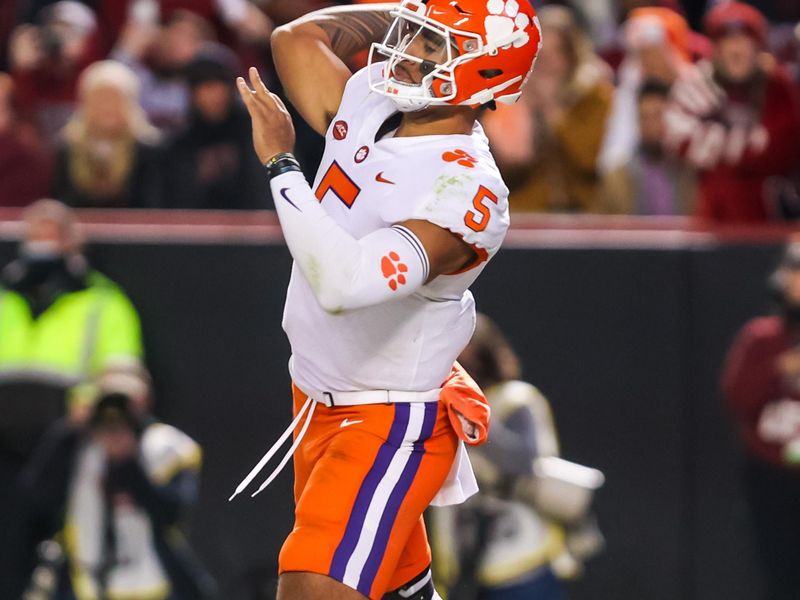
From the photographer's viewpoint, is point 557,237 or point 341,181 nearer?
point 341,181

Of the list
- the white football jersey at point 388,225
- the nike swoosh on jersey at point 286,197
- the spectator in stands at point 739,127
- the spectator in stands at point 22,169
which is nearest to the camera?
the nike swoosh on jersey at point 286,197

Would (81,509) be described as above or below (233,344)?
below

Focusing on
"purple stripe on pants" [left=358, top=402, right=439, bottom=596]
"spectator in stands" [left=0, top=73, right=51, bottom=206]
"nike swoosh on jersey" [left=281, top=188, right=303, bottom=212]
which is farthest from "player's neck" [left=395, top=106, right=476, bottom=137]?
"spectator in stands" [left=0, top=73, right=51, bottom=206]

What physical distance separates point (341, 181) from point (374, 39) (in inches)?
24.3

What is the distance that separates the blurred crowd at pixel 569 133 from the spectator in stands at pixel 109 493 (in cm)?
101

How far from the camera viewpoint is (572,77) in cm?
745

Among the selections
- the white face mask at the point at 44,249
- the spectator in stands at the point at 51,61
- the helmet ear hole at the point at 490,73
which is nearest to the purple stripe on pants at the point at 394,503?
the helmet ear hole at the point at 490,73

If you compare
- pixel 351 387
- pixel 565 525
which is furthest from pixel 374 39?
pixel 565 525

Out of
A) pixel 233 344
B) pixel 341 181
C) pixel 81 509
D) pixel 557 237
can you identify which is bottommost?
pixel 81 509

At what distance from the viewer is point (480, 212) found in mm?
3906

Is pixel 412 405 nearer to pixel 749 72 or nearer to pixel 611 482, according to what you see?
pixel 611 482

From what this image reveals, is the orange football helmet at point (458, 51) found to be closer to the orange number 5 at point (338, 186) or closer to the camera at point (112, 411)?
the orange number 5 at point (338, 186)

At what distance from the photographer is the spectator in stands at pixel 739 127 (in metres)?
7.09

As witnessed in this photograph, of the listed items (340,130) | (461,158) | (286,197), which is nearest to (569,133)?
(340,130)
